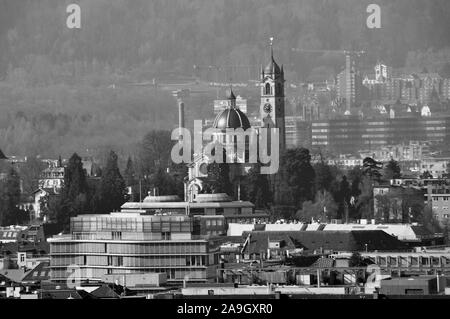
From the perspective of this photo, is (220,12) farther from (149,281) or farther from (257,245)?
(149,281)

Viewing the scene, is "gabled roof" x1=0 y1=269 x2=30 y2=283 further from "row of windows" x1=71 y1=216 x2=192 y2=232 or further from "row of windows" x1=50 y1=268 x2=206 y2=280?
"row of windows" x1=50 y1=268 x2=206 y2=280

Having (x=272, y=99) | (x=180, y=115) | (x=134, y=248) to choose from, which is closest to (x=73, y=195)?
(x=272, y=99)

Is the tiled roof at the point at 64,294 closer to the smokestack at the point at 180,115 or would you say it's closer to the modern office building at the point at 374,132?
the smokestack at the point at 180,115

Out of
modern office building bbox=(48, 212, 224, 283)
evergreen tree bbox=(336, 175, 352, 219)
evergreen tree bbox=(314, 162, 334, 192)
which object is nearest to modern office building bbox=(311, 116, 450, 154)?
evergreen tree bbox=(314, 162, 334, 192)

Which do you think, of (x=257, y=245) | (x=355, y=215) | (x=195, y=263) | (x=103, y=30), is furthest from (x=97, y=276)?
(x=103, y=30)

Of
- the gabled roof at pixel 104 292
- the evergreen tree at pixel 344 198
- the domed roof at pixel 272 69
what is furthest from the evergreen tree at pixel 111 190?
the gabled roof at pixel 104 292

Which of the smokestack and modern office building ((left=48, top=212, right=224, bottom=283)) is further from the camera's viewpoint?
the smokestack
